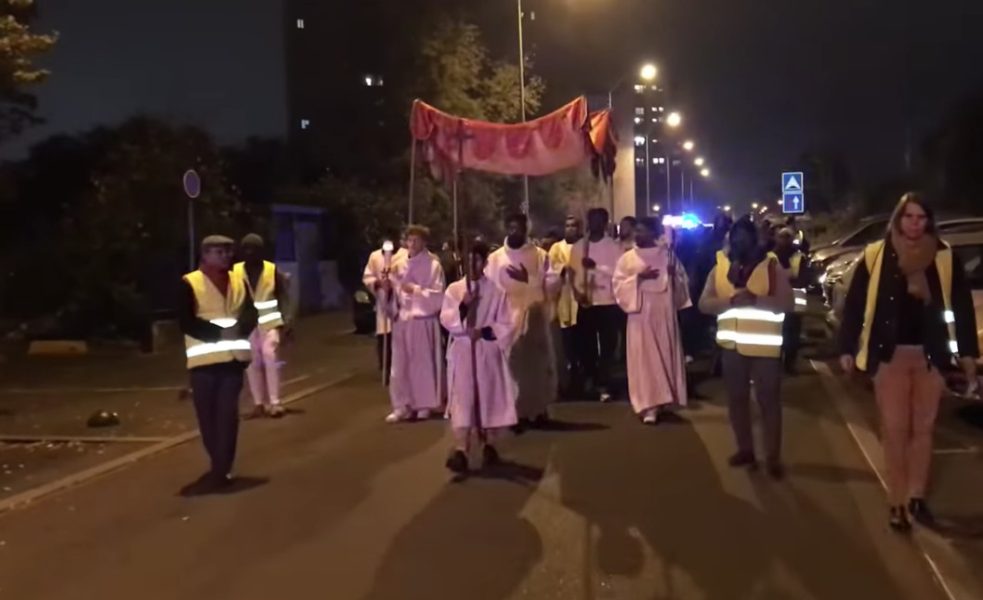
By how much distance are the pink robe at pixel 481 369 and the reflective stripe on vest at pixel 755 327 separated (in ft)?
5.50

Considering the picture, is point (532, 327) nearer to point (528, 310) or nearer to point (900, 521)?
point (528, 310)

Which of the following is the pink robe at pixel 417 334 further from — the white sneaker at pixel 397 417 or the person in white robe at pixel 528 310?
the person in white robe at pixel 528 310

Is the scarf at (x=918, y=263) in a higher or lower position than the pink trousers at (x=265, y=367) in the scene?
higher

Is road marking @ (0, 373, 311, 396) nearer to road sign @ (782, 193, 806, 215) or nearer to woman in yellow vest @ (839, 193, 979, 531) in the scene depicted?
woman in yellow vest @ (839, 193, 979, 531)

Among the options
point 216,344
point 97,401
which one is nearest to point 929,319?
point 216,344

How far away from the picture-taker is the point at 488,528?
318 inches

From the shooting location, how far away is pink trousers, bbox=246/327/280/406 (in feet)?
43.0

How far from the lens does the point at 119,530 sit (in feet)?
27.9

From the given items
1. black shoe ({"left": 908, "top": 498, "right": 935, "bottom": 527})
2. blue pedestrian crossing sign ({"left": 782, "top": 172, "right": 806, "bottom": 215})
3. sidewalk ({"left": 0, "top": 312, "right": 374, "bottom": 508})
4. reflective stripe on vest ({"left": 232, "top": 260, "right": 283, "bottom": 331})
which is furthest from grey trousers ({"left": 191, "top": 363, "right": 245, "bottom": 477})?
blue pedestrian crossing sign ({"left": 782, "top": 172, "right": 806, "bottom": 215})

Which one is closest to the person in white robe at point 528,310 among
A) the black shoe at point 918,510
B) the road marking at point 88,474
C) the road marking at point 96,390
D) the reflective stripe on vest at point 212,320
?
the reflective stripe on vest at point 212,320

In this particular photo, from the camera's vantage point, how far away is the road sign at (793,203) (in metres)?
28.2

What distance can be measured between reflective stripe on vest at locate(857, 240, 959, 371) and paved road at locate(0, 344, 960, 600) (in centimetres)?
109

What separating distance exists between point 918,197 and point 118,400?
10.6 metres

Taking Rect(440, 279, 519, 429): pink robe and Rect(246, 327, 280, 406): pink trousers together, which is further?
Rect(246, 327, 280, 406): pink trousers
